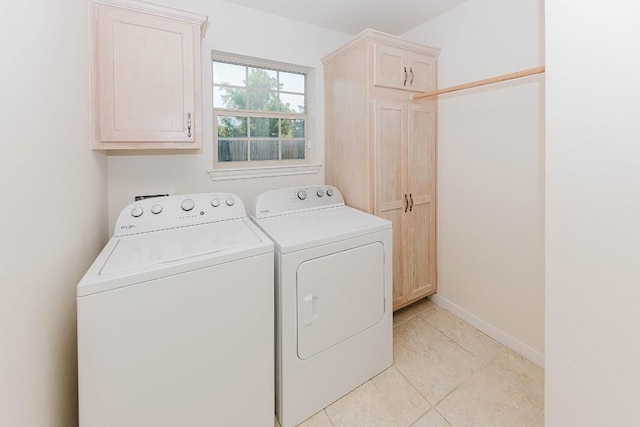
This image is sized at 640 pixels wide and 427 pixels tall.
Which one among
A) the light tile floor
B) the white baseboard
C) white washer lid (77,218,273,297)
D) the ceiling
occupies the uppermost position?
the ceiling

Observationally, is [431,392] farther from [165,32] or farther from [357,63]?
[165,32]

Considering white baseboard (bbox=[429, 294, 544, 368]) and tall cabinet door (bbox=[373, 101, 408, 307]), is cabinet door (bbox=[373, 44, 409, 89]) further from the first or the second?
white baseboard (bbox=[429, 294, 544, 368])

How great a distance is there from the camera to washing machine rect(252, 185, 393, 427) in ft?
5.03

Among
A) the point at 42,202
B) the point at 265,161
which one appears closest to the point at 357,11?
the point at 265,161

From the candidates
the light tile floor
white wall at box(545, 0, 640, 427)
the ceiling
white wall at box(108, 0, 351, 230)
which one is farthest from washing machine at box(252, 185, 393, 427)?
the ceiling

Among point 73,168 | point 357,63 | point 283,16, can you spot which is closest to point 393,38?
point 357,63

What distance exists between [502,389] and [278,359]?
4.47ft

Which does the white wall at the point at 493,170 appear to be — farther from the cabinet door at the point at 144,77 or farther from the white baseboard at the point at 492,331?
the cabinet door at the point at 144,77

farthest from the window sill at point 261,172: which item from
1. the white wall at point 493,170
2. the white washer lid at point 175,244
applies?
the white wall at point 493,170

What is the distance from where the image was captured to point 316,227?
1.82 m

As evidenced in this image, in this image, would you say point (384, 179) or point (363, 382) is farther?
point (384, 179)

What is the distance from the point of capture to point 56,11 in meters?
1.11

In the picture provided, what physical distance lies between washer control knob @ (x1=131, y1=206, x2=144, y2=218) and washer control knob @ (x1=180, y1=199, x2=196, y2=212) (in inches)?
8.4

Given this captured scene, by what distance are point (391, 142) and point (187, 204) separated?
4.98ft
